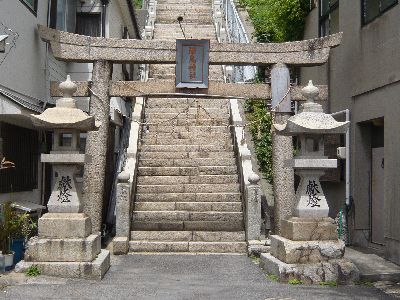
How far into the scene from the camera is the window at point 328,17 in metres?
17.4

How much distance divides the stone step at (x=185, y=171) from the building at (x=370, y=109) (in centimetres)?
362

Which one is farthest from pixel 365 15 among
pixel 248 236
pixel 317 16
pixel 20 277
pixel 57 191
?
pixel 20 277

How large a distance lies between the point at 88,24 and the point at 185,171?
665cm

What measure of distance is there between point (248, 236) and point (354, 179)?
11.8ft

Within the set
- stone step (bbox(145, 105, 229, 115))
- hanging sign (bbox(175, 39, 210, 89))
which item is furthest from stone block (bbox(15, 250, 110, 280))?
stone step (bbox(145, 105, 229, 115))

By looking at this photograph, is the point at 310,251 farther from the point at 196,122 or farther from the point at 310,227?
the point at 196,122

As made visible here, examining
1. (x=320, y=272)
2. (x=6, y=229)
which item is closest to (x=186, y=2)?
(x=6, y=229)

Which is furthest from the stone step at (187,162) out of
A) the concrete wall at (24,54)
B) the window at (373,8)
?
the window at (373,8)

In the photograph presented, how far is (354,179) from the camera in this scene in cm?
1545

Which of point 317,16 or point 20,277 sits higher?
point 317,16

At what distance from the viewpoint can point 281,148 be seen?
552 inches

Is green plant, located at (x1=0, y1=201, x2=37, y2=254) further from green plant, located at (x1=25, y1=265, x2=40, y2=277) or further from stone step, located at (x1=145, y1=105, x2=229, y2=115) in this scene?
stone step, located at (x1=145, y1=105, x2=229, y2=115)

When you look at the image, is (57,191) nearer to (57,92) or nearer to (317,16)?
(57,92)

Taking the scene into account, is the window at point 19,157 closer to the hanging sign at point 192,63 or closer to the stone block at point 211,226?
the hanging sign at point 192,63
